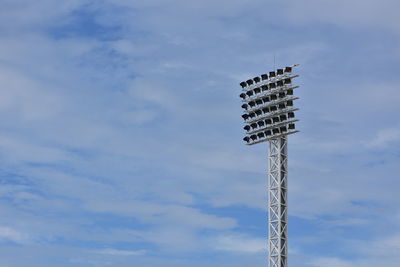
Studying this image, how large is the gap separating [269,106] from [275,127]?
2710 mm

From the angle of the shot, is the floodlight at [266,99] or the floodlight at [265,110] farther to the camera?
the floodlight at [266,99]

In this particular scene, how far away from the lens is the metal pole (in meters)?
133

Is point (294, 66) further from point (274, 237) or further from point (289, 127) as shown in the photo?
point (274, 237)

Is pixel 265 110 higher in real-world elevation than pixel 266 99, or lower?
lower

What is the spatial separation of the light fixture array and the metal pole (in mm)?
1750

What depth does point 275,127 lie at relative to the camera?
137 metres

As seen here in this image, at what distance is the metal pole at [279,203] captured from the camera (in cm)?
13338

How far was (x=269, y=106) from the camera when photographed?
138m

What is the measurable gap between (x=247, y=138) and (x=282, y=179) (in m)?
7.80

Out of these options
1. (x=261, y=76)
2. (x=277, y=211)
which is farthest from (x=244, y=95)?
(x=277, y=211)

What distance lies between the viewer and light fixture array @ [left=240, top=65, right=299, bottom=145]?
448 feet

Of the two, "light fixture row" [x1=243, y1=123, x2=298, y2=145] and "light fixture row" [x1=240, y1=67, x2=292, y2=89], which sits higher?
"light fixture row" [x1=240, y1=67, x2=292, y2=89]

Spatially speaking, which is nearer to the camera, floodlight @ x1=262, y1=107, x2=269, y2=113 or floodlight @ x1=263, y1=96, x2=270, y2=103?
floodlight @ x1=262, y1=107, x2=269, y2=113

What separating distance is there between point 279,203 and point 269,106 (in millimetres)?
11891
